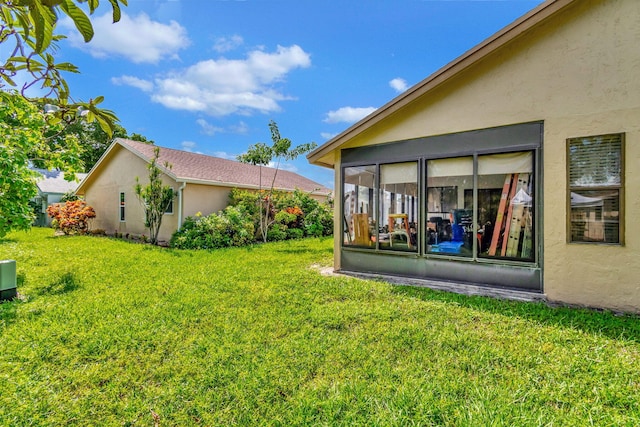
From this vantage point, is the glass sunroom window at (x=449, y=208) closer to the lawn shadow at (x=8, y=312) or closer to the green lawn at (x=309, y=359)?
the green lawn at (x=309, y=359)

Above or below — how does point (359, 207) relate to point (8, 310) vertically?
above

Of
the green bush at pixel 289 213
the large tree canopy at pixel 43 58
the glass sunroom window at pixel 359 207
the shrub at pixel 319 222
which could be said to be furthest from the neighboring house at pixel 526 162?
the shrub at pixel 319 222

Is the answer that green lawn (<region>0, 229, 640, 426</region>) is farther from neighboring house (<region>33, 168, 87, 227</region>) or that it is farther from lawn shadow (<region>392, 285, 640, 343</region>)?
neighboring house (<region>33, 168, 87, 227</region>)

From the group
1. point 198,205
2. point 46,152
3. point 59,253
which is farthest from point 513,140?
point 59,253

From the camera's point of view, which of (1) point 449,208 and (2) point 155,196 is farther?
(2) point 155,196

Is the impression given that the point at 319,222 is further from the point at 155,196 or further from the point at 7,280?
the point at 7,280

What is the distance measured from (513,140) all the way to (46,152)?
911 centimetres

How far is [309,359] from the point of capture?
3342 mm

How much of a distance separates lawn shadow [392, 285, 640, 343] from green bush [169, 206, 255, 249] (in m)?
8.29

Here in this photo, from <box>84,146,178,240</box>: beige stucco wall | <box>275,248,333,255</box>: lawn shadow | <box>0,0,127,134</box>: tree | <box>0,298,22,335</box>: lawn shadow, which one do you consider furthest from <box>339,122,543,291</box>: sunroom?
<box>84,146,178,240</box>: beige stucco wall

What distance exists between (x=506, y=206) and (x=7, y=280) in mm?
9218

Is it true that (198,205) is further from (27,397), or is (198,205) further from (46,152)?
(27,397)

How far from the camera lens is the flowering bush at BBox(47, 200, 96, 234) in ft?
50.4

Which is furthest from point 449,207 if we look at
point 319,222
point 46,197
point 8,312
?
point 46,197
